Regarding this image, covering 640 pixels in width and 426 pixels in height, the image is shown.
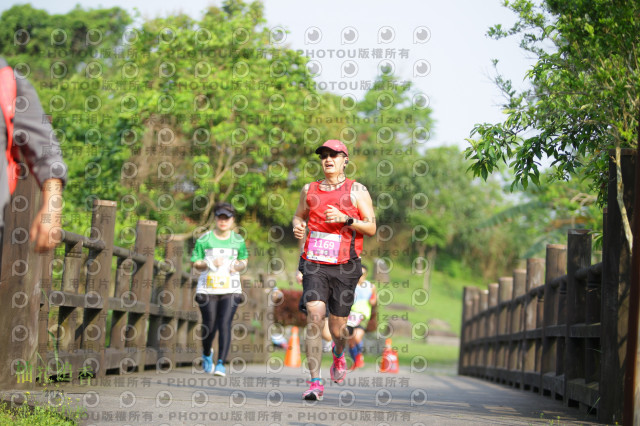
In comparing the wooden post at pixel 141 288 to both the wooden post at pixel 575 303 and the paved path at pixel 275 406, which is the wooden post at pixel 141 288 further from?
the wooden post at pixel 575 303

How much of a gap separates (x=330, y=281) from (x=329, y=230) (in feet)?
1.37

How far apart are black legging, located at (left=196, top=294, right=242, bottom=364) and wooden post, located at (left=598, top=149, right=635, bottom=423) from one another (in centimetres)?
488

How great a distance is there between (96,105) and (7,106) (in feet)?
72.9

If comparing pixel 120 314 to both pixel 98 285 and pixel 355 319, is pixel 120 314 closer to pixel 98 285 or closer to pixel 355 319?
pixel 98 285

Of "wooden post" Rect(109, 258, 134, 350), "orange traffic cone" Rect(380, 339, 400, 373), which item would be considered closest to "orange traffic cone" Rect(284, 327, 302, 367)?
"orange traffic cone" Rect(380, 339, 400, 373)

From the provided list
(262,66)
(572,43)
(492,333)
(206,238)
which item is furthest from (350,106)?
(572,43)

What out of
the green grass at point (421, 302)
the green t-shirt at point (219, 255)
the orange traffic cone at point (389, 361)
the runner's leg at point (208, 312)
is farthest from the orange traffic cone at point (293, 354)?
the green grass at point (421, 302)

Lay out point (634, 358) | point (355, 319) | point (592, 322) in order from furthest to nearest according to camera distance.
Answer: point (355, 319) < point (592, 322) < point (634, 358)

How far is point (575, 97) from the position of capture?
6.82 metres

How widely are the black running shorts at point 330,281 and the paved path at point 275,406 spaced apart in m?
0.82

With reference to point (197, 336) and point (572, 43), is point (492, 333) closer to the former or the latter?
point (197, 336)

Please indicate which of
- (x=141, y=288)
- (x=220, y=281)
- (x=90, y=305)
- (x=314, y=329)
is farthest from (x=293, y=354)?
(x=314, y=329)

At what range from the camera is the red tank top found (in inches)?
289

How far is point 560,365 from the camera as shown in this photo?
29.8 ft
